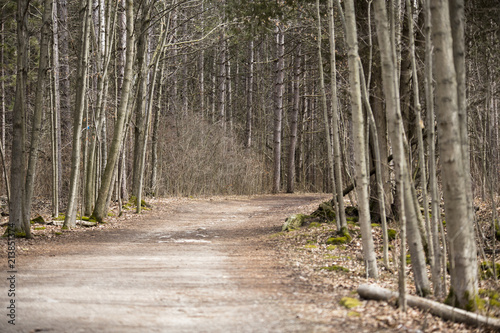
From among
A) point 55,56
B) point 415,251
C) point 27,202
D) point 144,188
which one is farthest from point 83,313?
point 144,188

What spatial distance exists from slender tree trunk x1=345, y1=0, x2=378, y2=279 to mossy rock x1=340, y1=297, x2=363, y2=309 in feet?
5.73

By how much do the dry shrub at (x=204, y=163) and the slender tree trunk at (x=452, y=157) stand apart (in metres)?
18.9

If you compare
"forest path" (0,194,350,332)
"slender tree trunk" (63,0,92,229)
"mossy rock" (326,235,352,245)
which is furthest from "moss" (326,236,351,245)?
"slender tree trunk" (63,0,92,229)

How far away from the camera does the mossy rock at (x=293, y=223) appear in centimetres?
1290

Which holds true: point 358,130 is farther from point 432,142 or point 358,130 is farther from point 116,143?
point 116,143

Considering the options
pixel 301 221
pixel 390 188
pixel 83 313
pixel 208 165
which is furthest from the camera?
pixel 208 165

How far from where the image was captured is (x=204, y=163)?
25.8 meters

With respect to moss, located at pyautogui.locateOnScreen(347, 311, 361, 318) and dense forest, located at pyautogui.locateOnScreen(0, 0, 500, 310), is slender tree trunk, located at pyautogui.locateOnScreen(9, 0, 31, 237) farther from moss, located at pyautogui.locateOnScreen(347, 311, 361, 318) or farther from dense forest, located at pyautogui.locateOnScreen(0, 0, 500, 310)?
moss, located at pyautogui.locateOnScreen(347, 311, 361, 318)

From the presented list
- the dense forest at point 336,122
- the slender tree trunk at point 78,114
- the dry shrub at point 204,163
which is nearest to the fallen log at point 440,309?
the dense forest at point 336,122

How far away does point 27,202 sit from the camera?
11328 millimetres

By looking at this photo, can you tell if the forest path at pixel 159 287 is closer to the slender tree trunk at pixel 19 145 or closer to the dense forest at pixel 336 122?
the slender tree trunk at pixel 19 145

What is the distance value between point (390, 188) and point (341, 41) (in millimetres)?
4086

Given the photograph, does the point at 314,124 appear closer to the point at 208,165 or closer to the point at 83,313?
the point at 208,165

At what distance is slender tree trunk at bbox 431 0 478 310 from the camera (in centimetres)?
541
